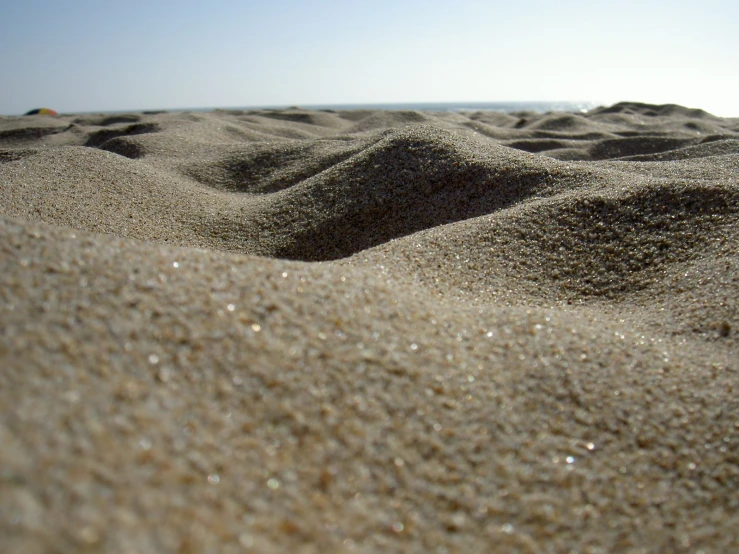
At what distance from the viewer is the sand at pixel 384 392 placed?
A: 0.66 m

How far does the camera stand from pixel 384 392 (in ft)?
3.13

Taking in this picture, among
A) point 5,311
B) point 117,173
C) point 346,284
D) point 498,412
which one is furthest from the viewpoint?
point 117,173

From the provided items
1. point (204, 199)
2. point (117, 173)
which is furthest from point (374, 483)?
point (117, 173)

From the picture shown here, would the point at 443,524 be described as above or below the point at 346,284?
below

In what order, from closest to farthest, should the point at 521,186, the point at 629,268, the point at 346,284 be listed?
the point at 346,284 → the point at 629,268 → the point at 521,186

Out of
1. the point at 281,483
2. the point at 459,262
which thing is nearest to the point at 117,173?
the point at 459,262

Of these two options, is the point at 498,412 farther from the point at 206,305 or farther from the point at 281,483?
the point at 206,305

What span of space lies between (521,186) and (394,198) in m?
0.56

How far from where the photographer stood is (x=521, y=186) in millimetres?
2381

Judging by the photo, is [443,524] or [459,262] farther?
[459,262]

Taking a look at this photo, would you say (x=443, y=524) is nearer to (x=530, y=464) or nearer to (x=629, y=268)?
(x=530, y=464)

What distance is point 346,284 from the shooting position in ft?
4.17

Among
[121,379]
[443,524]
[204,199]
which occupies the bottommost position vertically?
[443,524]

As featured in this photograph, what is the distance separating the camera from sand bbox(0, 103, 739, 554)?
2.17ft
